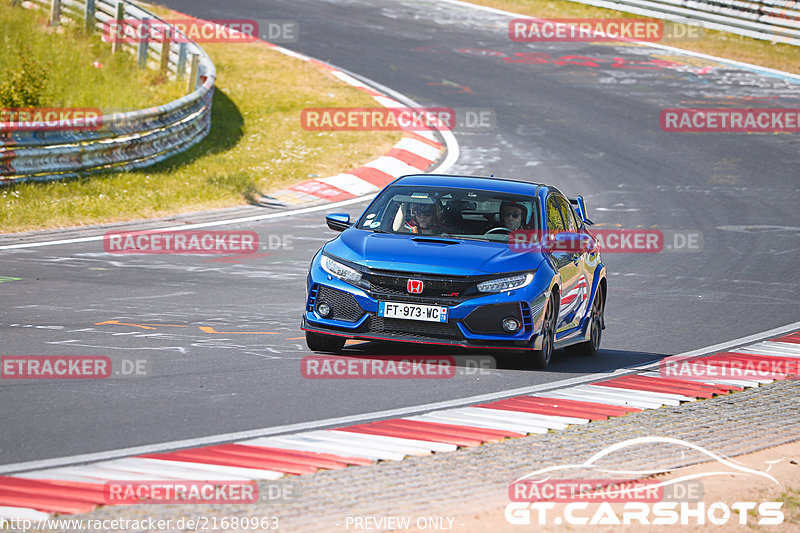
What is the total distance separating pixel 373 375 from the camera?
8.68 meters

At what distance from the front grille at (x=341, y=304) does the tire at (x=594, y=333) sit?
2.48m

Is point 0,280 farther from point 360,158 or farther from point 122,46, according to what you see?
point 122,46

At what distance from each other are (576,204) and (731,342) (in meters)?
2.10

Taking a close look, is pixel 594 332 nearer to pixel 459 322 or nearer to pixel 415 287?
pixel 459 322

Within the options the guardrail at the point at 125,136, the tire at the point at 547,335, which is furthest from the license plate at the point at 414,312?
the guardrail at the point at 125,136

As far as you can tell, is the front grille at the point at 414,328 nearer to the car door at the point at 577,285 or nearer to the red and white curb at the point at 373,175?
the car door at the point at 577,285

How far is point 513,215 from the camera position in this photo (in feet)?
33.1

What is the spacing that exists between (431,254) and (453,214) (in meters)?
0.95

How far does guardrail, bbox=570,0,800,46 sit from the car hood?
79.2 ft

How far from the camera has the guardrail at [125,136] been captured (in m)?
16.5

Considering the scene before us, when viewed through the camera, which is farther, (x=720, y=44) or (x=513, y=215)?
(x=720, y=44)

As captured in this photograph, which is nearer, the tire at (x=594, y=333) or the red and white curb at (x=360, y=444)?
the red and white curb at (x=360, y=444)

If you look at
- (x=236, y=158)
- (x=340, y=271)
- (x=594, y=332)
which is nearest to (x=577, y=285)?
(x=594, y=332)

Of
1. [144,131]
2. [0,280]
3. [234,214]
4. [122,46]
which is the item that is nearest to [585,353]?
[0,280]
